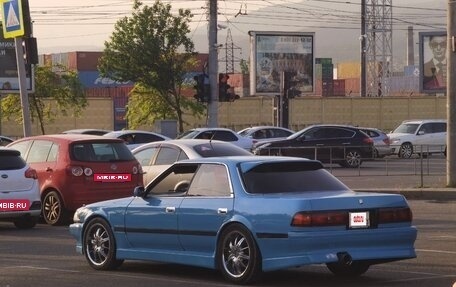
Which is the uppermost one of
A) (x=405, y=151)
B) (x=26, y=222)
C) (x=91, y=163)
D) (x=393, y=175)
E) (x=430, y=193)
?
(x=91, y=163)

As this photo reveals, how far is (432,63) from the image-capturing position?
199 feet

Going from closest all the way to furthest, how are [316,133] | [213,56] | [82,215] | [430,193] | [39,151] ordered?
1. [82,215]
2. [39,151]
3. [430,193]
4. [316,133]
5. [213,56]

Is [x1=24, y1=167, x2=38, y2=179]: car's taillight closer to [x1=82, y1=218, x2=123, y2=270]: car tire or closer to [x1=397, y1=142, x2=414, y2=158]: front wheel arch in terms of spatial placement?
[x1=82, y1=218, x2=123, y2=270]: car tire

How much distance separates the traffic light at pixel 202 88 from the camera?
39.5m

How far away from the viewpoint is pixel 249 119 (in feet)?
232

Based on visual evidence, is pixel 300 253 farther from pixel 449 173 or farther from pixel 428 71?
pixel 428 71

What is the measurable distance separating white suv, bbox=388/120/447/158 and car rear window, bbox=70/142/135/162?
26009mm

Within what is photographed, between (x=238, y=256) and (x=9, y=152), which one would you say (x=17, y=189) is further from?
(x=238, y=256)

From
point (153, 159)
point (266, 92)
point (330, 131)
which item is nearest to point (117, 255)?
point (153, 159)

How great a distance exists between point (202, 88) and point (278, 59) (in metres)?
22.0

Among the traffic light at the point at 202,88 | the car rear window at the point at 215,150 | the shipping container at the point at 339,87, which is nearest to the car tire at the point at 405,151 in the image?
the traffic light at the point at 202,88

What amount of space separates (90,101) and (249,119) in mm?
10196

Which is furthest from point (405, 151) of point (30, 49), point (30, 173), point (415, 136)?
point (30, 173)

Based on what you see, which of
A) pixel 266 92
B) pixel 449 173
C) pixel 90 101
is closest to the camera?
pixel 449 173
